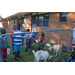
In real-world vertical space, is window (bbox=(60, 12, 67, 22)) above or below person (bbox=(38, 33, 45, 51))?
above

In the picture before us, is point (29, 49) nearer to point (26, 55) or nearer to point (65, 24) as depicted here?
point (26, 55)

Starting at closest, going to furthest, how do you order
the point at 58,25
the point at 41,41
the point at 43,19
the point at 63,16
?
the point at 41,41 → the point at 63,16 → the point at 58,25 → the point at 43,19

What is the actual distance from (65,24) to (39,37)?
144 inches

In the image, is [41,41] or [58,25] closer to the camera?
[41,41]

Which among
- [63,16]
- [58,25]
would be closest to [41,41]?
[58,25]

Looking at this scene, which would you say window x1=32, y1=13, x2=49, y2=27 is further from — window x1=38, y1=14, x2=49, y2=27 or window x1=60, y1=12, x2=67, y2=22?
window x1=60, y1=12, x2=67, y2=22

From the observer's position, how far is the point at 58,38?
455 cm

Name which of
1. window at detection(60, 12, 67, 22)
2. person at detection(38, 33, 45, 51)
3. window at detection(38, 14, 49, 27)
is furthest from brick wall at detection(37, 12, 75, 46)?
window at detection(38, 14, 49, 27)

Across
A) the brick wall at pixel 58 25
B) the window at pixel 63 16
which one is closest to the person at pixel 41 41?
the brick wall at pixel 58 25

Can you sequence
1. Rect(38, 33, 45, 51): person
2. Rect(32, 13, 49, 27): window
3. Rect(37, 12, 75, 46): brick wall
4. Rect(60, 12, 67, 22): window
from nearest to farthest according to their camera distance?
Rect(38, 33, 45, 51): person, Rect(37, 12, 75, 46): brick wall, Rect(60, 12, 67, 22): window, Rect(32, 13, 49, 27): window

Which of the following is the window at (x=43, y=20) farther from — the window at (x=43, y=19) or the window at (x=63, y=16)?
the window at (x=63, y=16)

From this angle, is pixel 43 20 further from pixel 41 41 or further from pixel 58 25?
pixel 41 41

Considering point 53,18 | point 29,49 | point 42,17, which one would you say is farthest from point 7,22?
point 29,49

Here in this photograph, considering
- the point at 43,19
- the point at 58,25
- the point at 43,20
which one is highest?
the point at 43,19
